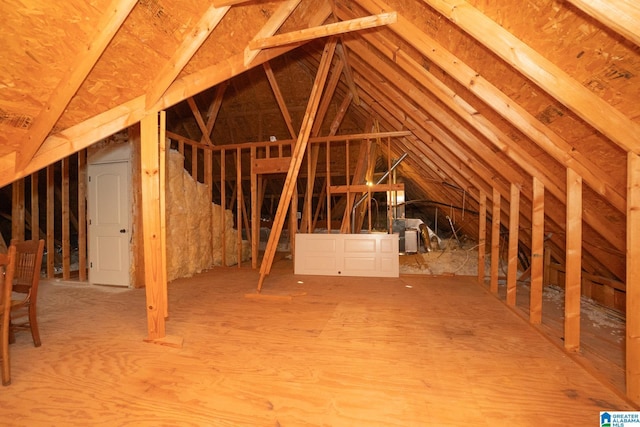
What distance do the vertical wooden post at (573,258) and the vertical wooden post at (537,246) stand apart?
505 mm

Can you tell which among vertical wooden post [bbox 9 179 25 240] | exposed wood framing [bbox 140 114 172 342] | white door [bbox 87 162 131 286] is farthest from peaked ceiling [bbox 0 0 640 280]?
vertical wooden post [bbox 9 179 25 240]

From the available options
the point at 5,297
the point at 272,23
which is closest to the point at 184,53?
the point at 272,23

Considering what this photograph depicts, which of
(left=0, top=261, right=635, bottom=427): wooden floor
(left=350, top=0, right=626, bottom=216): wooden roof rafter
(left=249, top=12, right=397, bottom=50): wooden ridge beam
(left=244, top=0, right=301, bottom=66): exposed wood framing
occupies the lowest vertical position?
(left=0, top=261, right=635, bottom=427): wooden floor

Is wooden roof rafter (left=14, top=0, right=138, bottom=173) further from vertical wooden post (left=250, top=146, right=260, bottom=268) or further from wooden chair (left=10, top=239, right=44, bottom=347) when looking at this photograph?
vertical wooden post (left=250, top=146, right=260, bottom=268)

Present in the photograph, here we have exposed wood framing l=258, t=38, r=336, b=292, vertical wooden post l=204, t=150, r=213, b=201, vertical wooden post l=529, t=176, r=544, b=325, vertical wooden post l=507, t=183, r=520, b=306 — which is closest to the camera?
vertical wooden post l=529, t=176, r=544, b=325

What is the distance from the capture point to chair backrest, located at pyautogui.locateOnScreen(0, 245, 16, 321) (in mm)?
1799

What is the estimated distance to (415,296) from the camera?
13.2ft

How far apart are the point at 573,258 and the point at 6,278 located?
4.14 m

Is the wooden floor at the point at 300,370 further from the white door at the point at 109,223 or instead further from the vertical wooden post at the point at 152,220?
the white door at the point at 109,223

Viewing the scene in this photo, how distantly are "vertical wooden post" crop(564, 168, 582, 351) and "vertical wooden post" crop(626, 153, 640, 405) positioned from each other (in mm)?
570

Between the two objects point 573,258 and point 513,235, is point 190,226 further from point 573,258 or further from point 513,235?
point 573,258

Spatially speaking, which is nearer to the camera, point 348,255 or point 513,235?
point 513,235

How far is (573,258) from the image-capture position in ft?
7.59

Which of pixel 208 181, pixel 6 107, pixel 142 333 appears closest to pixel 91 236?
pixel 208 181
